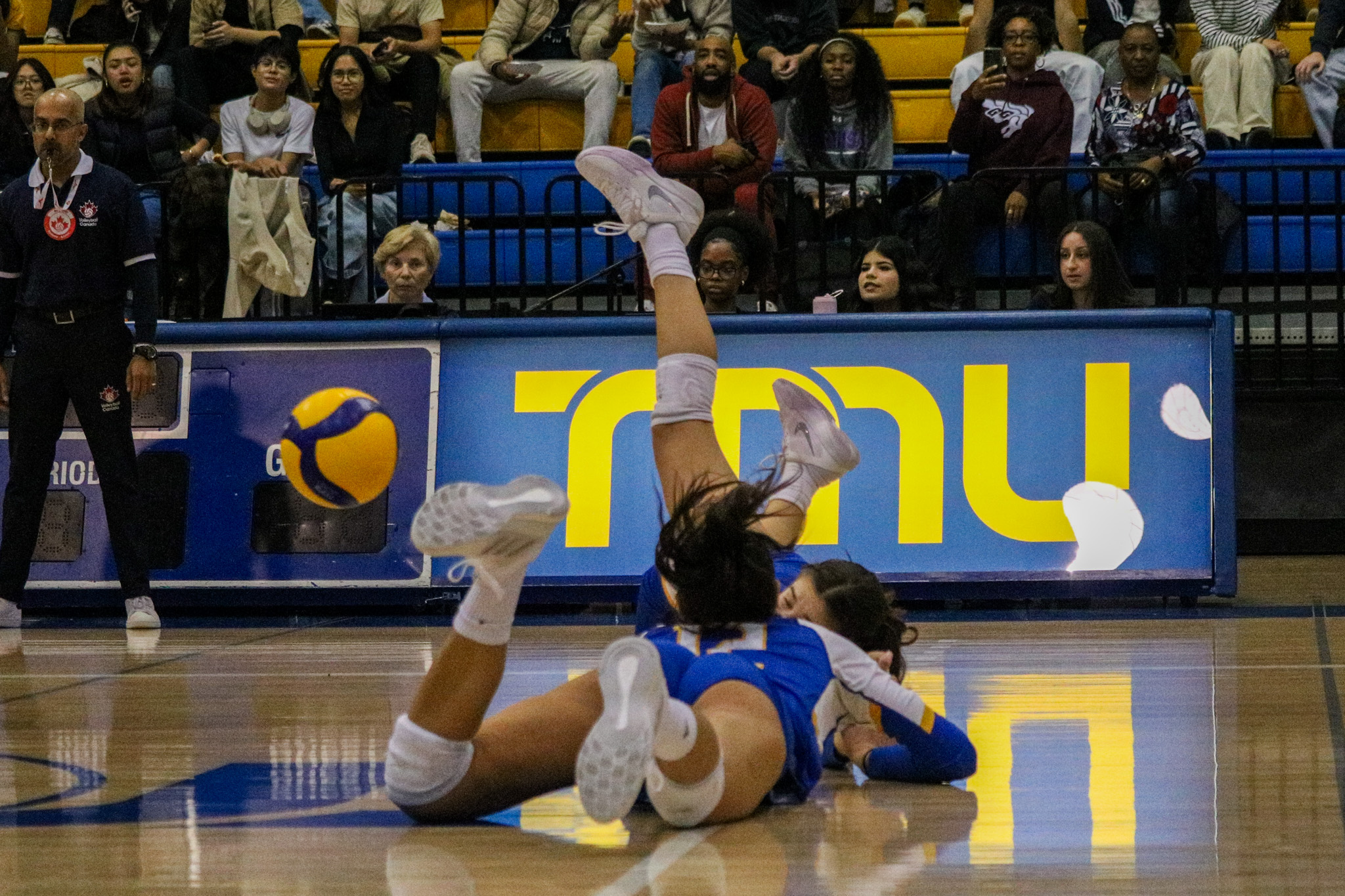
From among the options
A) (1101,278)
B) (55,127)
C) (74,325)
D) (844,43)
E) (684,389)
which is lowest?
(684,389)

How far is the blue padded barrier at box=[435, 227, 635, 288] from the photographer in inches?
473

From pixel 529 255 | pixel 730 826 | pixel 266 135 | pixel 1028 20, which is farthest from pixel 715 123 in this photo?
pixel 730 826

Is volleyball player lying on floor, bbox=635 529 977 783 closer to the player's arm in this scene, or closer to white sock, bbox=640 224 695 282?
the player's arm

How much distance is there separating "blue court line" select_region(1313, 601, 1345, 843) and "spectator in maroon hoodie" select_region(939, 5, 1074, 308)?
12.7ft

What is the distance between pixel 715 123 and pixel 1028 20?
7.15 ft

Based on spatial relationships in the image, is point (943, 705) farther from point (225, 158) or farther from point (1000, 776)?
point (225, 158)

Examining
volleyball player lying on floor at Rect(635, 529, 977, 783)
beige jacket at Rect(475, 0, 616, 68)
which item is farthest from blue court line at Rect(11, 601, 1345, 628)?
beige jacket at Rect(475, 0, 616, 68)

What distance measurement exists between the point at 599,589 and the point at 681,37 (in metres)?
5.87

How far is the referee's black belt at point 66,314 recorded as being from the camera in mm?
8062

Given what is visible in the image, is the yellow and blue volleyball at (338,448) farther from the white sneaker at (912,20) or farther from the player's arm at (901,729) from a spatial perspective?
the white sneaker at (912,20)

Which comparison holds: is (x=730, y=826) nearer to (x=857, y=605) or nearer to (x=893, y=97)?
(x=857, y=605)

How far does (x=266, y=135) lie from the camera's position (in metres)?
12.5

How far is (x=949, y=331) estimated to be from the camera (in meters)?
8.49

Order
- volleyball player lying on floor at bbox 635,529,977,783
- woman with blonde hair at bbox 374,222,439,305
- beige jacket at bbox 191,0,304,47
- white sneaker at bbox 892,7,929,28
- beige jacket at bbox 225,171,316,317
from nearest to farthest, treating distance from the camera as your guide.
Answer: volleyball player lying on floor at bbox 635,529,977,783 → woman with blonde hair at bbox 374,222,439,305 → beige jacket at bbox 225,171,316,317 → beige jacket at bbox 191,0,304,47 → white sneaker at bbox 892,7,929,28
